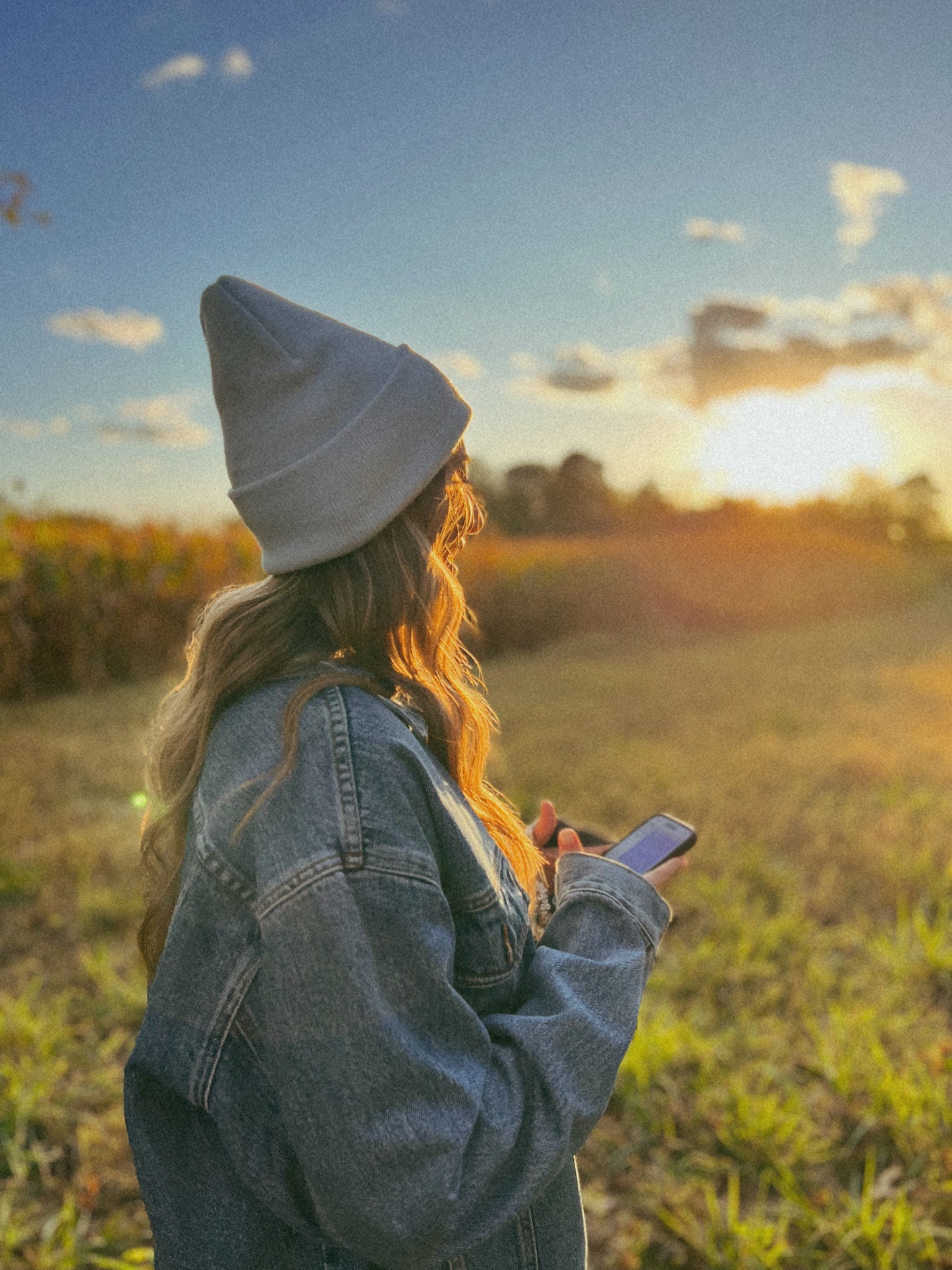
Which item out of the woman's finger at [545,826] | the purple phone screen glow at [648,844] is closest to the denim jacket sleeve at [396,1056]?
the purple phone screen glow at [648,844]

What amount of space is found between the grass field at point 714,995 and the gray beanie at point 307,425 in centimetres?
190

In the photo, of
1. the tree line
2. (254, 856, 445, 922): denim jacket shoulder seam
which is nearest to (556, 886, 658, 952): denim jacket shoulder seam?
(254, 856, 445, 922): denim jacket shoulder seam

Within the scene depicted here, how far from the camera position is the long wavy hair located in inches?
41.9

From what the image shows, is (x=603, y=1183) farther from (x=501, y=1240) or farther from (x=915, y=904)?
(x=915, y=904)

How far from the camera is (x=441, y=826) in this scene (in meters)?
0.98

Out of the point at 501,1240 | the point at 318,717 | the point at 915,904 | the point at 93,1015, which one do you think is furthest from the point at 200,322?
the point at 915,904

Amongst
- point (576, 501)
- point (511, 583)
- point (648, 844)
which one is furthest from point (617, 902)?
point (576, 501)

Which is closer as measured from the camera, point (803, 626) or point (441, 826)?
point (441, 826)

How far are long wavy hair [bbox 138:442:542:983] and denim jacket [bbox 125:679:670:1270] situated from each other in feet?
0.17

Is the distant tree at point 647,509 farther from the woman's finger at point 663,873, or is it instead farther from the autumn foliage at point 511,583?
the woman's finger at point 663,873

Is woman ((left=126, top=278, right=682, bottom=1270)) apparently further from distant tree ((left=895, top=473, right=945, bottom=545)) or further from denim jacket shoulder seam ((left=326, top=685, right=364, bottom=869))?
distant tree ((left=895, top=473, right=945, bottom=545))

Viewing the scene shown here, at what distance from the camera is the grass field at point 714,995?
7.45 ft

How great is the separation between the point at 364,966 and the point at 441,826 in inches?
7.0

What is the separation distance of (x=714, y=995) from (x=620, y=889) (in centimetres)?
234
